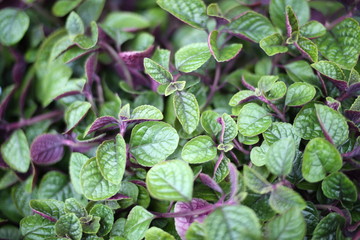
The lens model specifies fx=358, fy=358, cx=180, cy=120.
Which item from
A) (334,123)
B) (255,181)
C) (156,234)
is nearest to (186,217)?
(156,234)

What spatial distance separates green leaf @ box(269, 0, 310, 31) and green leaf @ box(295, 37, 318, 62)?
0.47 ft

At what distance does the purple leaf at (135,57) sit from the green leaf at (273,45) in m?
0.32

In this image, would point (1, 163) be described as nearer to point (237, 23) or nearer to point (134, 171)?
point (134, 171)

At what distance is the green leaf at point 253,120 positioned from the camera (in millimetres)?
874

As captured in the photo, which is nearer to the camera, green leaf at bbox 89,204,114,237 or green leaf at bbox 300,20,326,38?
green leaf at bbox 89,204,114,237

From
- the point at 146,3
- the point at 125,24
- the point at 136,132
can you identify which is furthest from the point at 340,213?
the point at 146,3

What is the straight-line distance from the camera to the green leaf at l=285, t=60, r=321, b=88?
1.00 metres

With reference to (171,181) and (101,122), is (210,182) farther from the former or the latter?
(101,122)

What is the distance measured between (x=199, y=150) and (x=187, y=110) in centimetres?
11

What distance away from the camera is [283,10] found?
1.05 meters

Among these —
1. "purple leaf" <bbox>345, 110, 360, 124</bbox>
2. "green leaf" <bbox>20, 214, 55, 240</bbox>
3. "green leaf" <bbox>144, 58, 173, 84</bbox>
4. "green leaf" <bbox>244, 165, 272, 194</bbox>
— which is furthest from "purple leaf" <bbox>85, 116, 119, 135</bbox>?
"purple leaf" <bbox>345, 110, 360, 124</bbox>

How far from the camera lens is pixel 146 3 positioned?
1405 mm

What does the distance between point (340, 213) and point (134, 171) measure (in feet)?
1.68

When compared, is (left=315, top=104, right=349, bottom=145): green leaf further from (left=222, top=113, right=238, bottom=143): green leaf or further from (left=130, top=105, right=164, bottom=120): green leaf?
(left=130, top=105, right=164, bottom=120): green leaf
